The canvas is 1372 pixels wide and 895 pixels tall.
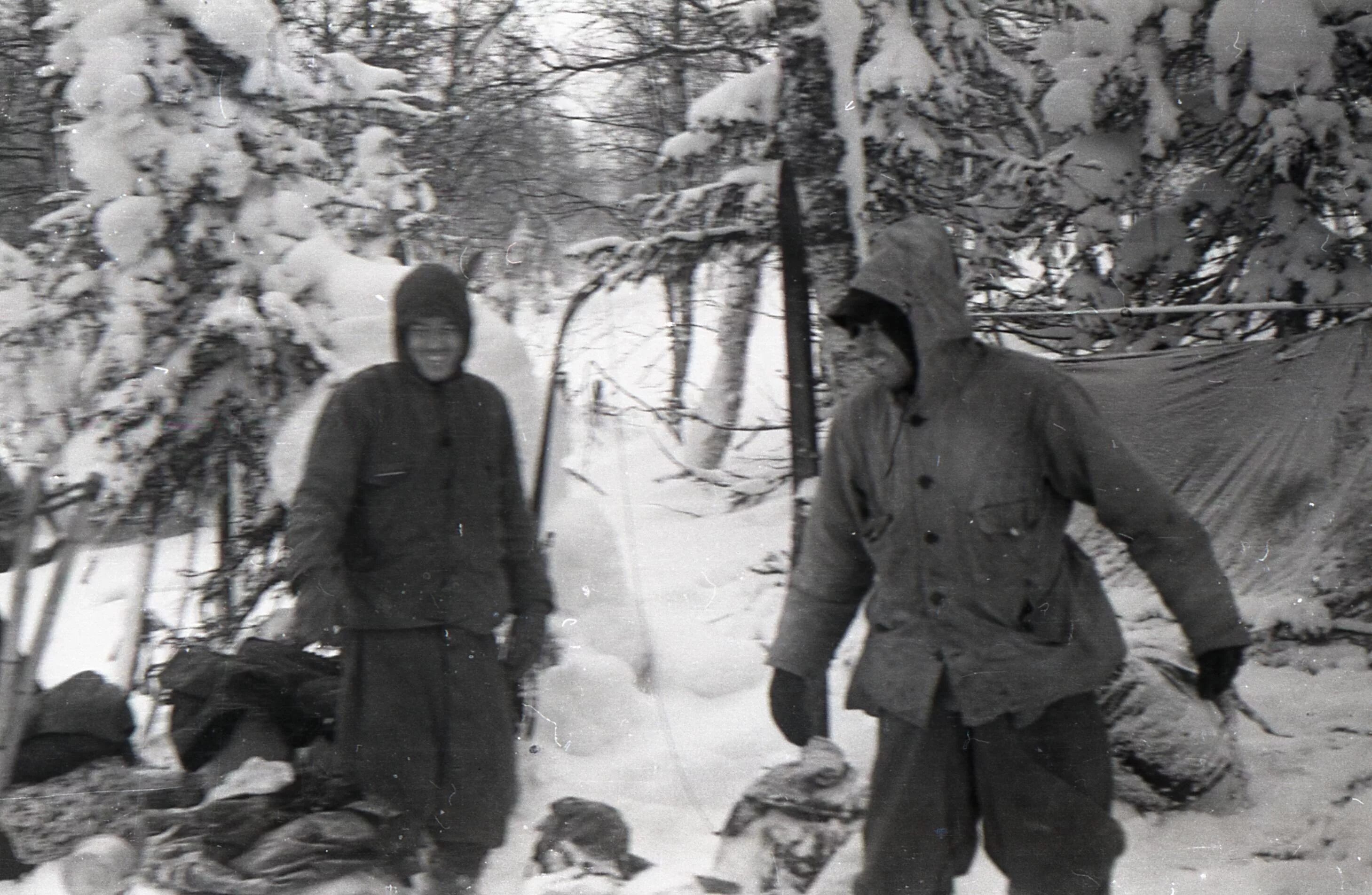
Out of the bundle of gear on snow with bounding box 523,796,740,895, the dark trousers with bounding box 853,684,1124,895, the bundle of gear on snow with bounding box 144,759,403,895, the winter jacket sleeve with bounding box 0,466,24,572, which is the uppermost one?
the winter jacket sleeve with bounding box 0,466,24,572

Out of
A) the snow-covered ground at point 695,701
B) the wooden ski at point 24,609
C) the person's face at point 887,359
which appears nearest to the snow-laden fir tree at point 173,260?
the snow-covered ground at point 695,701

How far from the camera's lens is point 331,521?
11.2 feet

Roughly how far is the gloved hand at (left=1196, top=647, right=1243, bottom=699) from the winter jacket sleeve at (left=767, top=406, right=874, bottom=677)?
740 mm

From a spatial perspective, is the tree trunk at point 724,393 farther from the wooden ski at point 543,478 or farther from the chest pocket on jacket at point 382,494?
the chest pocket on jacket at point 382,494

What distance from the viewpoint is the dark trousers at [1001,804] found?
2633 mm

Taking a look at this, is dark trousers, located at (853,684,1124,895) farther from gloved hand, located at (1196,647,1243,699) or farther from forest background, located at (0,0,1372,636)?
forest background, located at (0,0,1372,636)

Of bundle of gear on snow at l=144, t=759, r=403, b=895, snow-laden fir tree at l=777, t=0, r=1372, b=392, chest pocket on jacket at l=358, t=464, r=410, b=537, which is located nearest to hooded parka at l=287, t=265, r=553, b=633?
chest pocket on jacket at l=358, t=464, r=410, b=537

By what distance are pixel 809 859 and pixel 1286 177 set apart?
14.1ft

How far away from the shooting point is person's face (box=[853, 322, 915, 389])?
9.20 ft

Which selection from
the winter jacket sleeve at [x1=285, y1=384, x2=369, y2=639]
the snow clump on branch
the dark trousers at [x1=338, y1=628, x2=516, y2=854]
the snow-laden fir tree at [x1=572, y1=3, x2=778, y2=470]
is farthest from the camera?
the snow-laden fir tree at [x1=572, y1=3, x2=778, y2=470]

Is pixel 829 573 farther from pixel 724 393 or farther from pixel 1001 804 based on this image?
pixel 724 393

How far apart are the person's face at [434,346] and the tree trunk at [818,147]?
2.72 m

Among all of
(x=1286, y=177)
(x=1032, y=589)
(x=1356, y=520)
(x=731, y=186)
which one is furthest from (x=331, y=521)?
(x=1286, y=177)

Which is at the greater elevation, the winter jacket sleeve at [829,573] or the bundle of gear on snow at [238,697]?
the winter jacket sleeve at [829,573]
